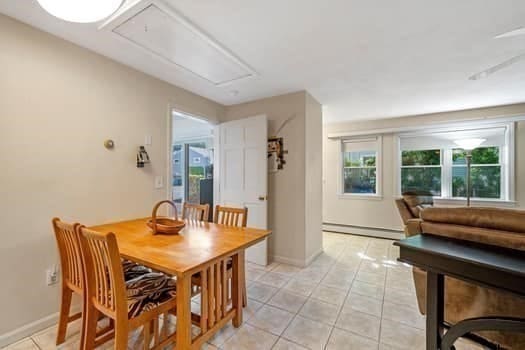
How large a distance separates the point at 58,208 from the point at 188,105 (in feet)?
5.96

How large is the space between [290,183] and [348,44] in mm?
1749

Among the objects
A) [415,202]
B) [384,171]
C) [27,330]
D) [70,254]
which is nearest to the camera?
[70,254]

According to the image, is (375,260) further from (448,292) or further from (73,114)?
(73,114)

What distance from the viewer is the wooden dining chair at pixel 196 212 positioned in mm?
2367

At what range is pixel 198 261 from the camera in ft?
4.19

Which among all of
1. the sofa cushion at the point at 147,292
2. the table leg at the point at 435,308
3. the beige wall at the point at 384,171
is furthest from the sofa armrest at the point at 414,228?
the beige wall at the point at 384,171

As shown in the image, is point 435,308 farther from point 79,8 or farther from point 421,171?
point 421,171

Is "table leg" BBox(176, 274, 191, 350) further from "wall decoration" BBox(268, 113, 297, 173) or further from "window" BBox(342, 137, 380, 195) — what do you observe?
"window" BBox(342, 137, 380, 195)

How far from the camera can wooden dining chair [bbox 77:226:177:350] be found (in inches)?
45.2

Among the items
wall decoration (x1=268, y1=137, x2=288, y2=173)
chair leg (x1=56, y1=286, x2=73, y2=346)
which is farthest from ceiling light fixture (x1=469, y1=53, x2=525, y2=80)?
chair leg (x1=56, y1=286, x2=73, y2=346)

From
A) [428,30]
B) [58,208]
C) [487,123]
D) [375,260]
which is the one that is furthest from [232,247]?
Answer: [487,123]

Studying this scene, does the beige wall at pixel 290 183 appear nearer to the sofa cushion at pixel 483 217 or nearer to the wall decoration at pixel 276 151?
the wall decoration at pixel 276 151

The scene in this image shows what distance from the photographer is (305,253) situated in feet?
9.92

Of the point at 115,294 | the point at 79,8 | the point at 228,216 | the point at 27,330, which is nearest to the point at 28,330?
the point at 27,330
